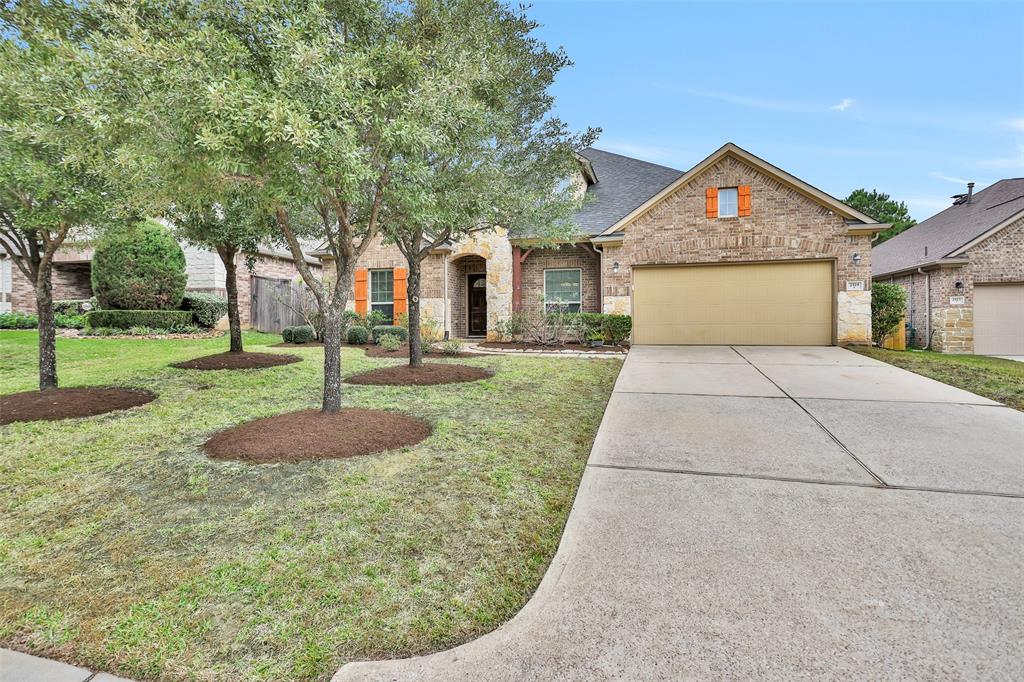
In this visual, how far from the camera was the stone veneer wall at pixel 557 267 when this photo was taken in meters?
13.8

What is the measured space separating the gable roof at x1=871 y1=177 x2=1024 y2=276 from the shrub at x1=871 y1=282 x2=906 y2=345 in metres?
2.92

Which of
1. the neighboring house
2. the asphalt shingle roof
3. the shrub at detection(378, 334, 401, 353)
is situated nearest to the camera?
the shrub at detection(378, 334, 401, 353)

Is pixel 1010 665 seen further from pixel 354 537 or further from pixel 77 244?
pixel 77 244

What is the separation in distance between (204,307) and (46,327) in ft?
31.2

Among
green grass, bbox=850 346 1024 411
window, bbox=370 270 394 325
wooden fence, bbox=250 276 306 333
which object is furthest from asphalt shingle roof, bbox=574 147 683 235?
wooden fence, bbox=250 276 306 333

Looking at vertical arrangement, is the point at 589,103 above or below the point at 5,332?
above

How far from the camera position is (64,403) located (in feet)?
18.2

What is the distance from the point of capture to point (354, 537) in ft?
8.59

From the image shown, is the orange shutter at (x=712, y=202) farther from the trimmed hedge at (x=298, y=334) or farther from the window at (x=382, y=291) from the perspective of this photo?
the trimmed hedge at (x=298, y=334)

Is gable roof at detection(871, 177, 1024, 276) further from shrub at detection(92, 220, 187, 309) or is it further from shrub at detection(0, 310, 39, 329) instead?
shrub at detection(0, 310, 39, 329)

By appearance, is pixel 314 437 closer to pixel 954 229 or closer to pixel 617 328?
pixel 617 328

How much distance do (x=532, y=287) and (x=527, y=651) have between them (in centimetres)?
1269

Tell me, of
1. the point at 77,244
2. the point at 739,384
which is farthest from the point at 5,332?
the point at 739,384

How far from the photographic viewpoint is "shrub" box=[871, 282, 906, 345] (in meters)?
12.0
